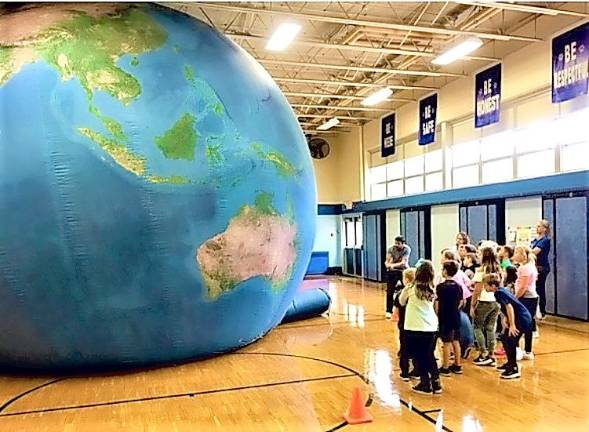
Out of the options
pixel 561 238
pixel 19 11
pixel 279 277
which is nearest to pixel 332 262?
pixel 561 238

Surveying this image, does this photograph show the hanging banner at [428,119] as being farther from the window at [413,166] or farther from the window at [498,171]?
the window at [498,171]

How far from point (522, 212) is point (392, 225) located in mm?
6022

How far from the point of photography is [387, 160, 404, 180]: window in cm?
1769

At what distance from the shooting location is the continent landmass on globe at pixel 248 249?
21.3ft

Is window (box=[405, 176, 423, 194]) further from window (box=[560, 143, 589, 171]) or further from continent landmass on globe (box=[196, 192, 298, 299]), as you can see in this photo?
continent landmass on globe (box=[196, 192, 298, 299])

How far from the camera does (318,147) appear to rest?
→ 21828 mm

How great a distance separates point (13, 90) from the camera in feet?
20.2

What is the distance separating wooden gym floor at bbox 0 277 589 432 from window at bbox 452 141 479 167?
6853mm

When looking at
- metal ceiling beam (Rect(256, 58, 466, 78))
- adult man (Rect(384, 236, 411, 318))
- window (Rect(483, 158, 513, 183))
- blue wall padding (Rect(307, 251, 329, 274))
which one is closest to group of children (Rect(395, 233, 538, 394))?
adult man (Rect(384, 236, 411, 318))

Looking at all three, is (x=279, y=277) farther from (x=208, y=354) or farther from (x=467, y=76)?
(x=467, y=76)

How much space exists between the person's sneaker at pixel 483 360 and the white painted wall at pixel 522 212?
4.93 m

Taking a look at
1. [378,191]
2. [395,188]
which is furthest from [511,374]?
[378,191]

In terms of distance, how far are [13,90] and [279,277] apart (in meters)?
3.63

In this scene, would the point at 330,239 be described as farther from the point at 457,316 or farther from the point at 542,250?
the point at 457,316
